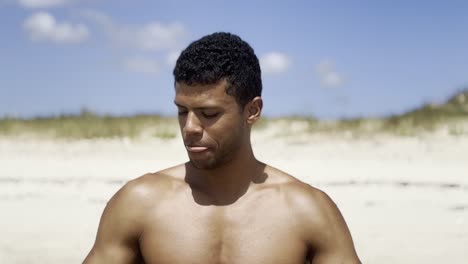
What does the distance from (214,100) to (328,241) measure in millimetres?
734

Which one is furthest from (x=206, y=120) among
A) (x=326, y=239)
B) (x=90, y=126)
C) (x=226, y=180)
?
(x=90, y=126)

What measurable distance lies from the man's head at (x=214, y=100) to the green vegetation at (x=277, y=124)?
11898 millimetres

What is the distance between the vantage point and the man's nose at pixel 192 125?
107 inches

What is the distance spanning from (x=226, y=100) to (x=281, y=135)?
12893 millimetres

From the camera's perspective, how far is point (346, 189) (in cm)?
1045

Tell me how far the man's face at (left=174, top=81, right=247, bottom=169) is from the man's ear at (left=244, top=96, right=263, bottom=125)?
0.22 ft

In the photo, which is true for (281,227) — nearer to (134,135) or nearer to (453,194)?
(453,194)

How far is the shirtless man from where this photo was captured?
9.11 ft

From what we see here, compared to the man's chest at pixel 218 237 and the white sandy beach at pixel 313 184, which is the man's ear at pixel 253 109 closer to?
the man's chest at pixel 218 237

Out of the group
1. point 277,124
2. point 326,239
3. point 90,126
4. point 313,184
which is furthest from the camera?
point 90,126

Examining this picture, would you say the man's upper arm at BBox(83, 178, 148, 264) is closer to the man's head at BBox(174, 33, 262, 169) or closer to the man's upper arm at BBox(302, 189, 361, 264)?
the man's head at BBox(174, 33, 262, 169)

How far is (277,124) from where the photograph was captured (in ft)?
53.4

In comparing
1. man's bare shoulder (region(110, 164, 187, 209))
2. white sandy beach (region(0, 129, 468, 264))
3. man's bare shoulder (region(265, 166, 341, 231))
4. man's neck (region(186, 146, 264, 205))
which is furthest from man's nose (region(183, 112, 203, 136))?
white sandy beach (region(0, 129, 468, 264))

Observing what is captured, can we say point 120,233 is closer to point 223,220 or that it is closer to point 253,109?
point 223,220
